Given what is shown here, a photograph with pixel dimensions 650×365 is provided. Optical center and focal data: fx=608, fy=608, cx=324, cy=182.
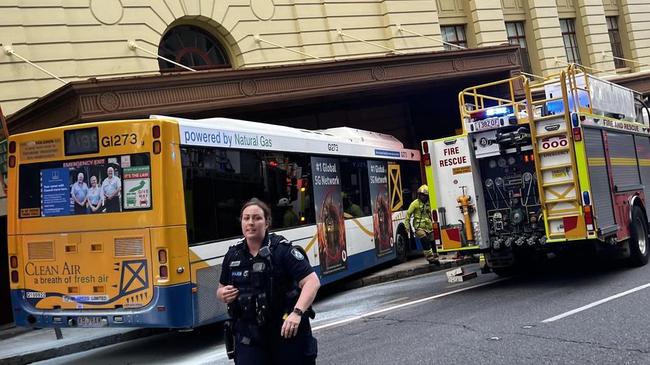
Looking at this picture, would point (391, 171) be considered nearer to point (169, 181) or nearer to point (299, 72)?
point (299, 72)

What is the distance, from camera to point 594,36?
26.3 m

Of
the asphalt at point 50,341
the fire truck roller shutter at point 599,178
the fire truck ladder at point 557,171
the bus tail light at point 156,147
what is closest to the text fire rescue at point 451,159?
the fire truck ladder at point 557,171

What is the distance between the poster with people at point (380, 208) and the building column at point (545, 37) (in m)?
13.7

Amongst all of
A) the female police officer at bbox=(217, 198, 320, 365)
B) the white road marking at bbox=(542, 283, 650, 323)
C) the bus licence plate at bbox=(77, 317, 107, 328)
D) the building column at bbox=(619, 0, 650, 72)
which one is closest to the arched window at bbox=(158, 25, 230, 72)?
the bus licence plate at bbox=(77, 317, 107, 328)

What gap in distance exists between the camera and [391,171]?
14.4 metres

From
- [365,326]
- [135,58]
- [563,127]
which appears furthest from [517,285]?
[135,58]

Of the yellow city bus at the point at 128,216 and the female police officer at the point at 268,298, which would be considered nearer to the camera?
the female police officer at the point at 268,298

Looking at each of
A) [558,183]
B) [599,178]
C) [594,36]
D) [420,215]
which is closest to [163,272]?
[558,183]

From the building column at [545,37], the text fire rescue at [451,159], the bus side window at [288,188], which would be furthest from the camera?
the building column at [545,37]

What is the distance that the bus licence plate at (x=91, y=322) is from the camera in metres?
7.42

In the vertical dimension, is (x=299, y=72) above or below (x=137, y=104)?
above

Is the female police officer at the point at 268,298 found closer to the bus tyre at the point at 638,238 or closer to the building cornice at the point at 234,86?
the bus tyre at the point at 638,238

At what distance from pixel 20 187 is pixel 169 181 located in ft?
7.91

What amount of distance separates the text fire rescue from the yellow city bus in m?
3.09
